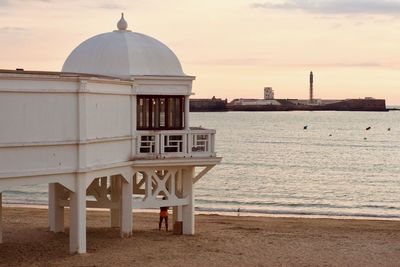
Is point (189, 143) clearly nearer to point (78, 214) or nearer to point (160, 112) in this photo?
point (160, 112)

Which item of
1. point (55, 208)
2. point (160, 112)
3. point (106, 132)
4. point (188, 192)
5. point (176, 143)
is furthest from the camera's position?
point (188, 192)

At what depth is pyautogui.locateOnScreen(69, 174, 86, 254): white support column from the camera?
21686 millimetres

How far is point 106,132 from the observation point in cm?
2322

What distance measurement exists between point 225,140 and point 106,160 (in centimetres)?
10643

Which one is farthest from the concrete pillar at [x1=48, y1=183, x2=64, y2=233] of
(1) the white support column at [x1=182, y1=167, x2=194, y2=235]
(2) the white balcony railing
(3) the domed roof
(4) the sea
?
(4) the sea

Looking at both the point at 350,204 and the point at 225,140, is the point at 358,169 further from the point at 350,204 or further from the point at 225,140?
the point at 225,140

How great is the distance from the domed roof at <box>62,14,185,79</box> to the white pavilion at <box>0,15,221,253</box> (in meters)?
0.03

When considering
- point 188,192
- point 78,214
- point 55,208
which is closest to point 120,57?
point 188,192

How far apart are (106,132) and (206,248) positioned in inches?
181

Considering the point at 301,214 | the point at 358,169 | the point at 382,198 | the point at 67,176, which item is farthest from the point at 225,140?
the point at 67,176

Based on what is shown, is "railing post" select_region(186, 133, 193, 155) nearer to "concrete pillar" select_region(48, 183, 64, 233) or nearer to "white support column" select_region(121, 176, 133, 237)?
"white support column" select_region(121, 176, 133, 237)

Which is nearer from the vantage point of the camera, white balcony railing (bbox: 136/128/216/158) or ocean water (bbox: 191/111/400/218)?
white balcony railing (bbox: 136/128/216/158)

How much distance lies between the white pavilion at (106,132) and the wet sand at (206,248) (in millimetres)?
892

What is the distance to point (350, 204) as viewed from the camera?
51500 mm
